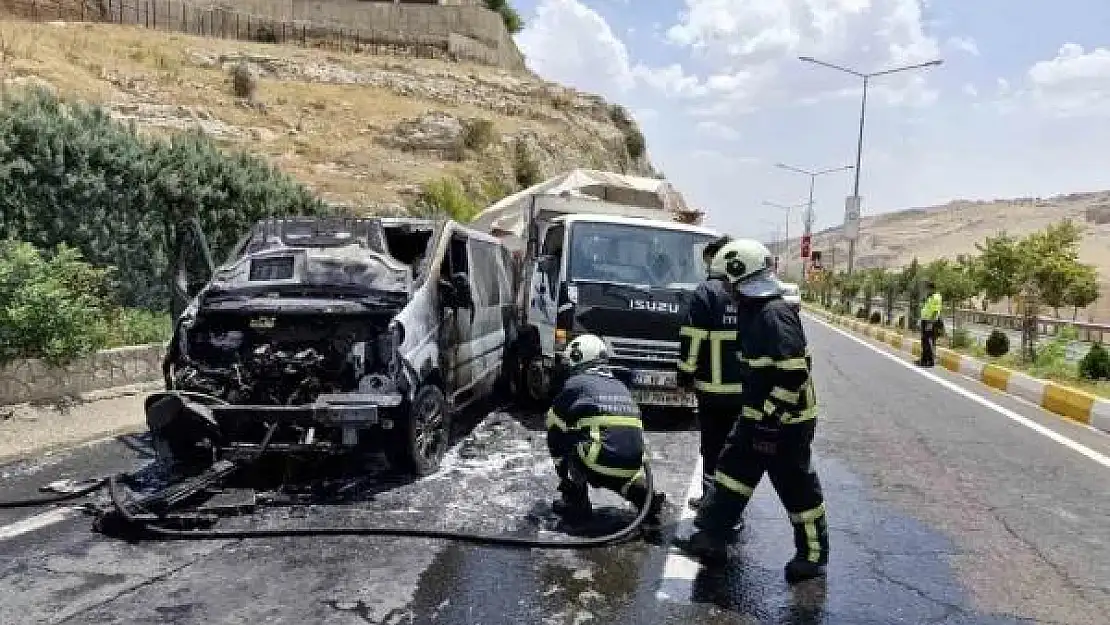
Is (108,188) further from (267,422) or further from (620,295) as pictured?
(620,295)

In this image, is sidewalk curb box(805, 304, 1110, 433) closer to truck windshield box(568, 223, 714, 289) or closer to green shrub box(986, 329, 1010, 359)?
green shrub box(986, 329, 1010, 359)

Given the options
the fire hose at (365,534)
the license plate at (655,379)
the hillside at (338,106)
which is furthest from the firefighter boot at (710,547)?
the hillside at (338,106)

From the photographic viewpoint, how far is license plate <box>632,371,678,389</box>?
854cm

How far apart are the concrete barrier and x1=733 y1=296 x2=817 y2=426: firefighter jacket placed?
6.50 metres

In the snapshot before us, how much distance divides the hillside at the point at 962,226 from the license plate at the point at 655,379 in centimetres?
12047

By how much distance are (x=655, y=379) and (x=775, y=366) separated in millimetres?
4117

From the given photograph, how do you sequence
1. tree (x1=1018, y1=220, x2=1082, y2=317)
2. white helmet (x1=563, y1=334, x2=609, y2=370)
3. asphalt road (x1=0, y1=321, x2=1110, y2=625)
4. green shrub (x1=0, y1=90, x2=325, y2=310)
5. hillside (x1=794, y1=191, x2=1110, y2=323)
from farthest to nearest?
hillside (x1=794, y1=191, x2=1110, y2=323), tree (x1=1018, y1=220, x2=1082, y2=317), green shrub (x1=0, y1=90, x2=325, y2=310), white helmet (x1=563, y1=334, x2=609, y2=370), asphalt road (x1=0, y1=321, x2=1110, y2=625)

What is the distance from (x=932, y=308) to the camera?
666 inches

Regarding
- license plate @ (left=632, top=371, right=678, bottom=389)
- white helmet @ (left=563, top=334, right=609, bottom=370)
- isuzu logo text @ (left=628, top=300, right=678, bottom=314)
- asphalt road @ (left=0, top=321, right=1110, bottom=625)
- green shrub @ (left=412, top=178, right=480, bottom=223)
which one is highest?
green shrub @ (left=412, top=178, right=480, bottom=223)


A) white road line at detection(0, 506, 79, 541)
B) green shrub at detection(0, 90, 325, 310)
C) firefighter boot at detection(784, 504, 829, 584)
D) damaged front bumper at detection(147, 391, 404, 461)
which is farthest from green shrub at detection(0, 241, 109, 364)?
firefighter boot at detection(784, 504, 829, 584)

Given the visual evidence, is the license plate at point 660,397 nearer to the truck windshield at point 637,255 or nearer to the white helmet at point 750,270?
the truck windshield at point 637,255

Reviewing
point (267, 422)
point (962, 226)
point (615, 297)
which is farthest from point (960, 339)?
point (962, 226)

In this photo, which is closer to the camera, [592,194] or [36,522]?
[36,522]

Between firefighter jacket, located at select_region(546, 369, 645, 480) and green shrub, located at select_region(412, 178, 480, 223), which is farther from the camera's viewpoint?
green shrub, located at select_region(412, 178, 480, 223)
